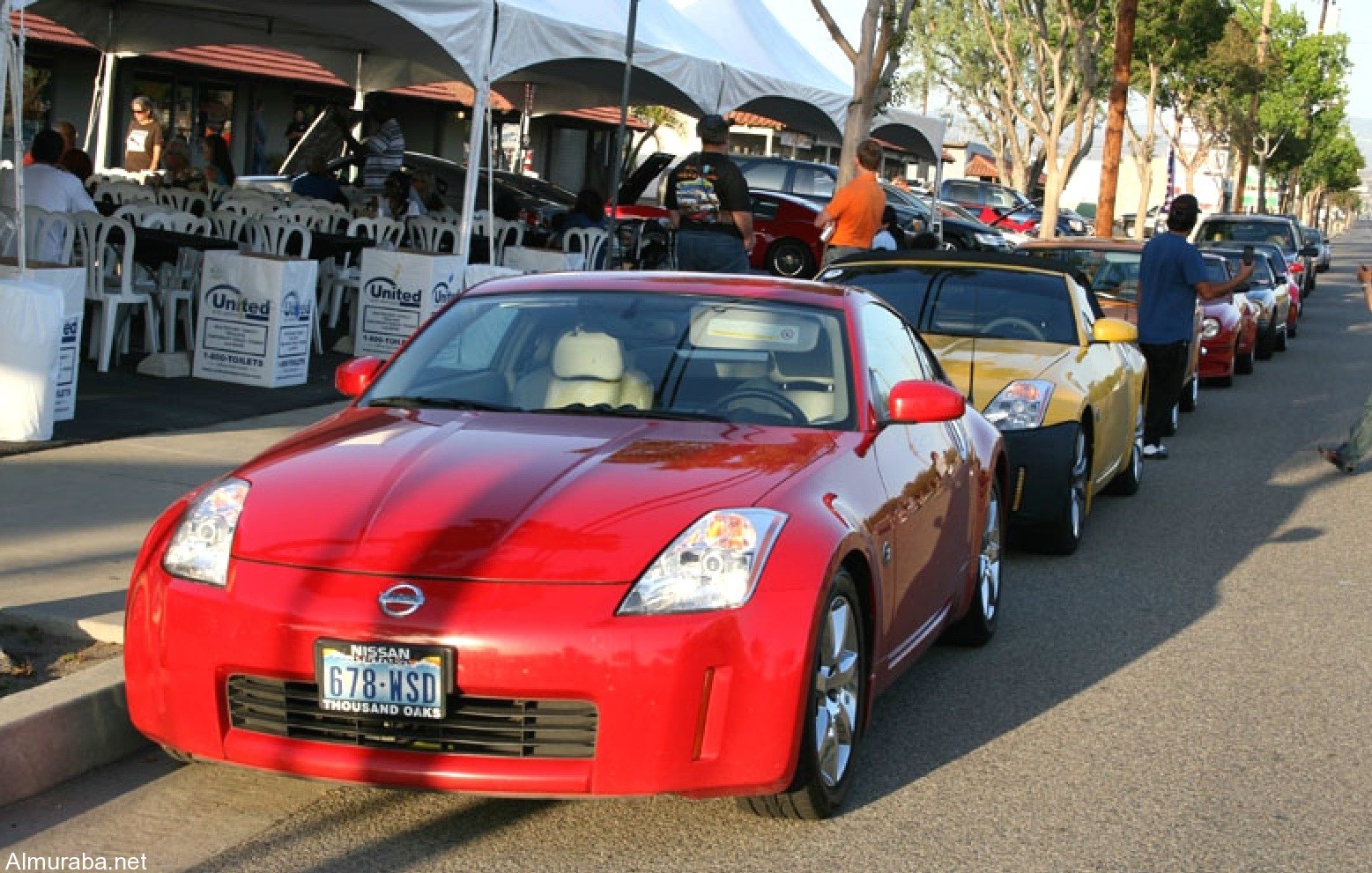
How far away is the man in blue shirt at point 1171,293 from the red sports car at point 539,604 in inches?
296

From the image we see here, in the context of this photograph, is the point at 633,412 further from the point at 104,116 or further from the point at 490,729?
the point at 104,116

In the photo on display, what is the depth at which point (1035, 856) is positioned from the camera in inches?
193

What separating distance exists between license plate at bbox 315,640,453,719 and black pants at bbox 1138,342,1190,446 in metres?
9.20

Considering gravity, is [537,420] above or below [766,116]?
below

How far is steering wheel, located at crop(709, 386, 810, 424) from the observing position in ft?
19.2

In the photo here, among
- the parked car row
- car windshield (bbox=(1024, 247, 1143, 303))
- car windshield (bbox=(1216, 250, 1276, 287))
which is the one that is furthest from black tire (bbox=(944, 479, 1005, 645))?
car windshield (bbox=(1216, 250, 1276, 287))

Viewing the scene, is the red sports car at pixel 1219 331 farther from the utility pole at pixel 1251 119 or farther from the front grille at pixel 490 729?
the utility pole at pixel 1251 119

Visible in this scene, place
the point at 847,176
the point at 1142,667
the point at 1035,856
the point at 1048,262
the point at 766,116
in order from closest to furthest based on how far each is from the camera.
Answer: the point at 1035,856
the point at 1142,667
the point at 1048,262
the point at 847,176
the point at 766,116

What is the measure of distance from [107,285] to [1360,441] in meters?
8.83

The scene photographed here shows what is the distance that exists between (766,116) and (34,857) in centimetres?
1914

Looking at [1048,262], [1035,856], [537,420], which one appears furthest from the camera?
[1048,262]

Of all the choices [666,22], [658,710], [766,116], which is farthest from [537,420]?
[766,116]

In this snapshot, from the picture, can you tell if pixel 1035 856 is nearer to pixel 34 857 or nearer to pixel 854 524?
pixel 854 524

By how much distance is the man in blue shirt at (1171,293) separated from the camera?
12820 millimetres
